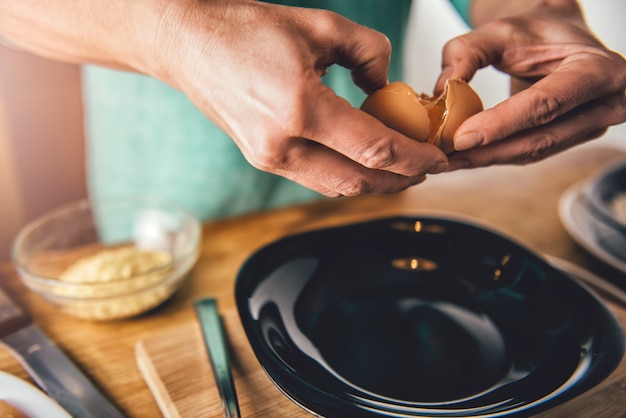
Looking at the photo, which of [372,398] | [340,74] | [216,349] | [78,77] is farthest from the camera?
[78,77]

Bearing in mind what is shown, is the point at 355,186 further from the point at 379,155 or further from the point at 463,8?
the point at 463,8

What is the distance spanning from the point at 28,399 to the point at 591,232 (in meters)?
0.82

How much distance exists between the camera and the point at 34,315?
75 centimetres

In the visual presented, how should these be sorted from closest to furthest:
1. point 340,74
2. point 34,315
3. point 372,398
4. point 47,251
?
point 372,398
point 34,315
point 47,251
point 340,74

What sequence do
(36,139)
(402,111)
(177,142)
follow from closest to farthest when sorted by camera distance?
(402,111) < (177,142) < (36,139)

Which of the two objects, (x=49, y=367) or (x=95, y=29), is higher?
(x=95, y=29)

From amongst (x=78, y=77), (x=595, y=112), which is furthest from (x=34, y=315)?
(x=78, y=77)

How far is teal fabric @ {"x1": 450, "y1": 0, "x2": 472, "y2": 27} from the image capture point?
38.4 inches

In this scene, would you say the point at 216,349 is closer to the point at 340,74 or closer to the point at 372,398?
the point at 372,398

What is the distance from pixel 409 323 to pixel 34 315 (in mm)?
496

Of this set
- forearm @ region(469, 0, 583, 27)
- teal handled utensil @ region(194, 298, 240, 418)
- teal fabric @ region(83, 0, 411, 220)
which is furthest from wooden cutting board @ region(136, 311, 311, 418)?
forearm @ region(469, 0, 583, 27)

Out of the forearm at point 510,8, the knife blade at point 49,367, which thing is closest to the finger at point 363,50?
the forearm at point 510,8

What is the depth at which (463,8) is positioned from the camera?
982mm

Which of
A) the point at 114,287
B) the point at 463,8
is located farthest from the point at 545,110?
the point at 114,287
